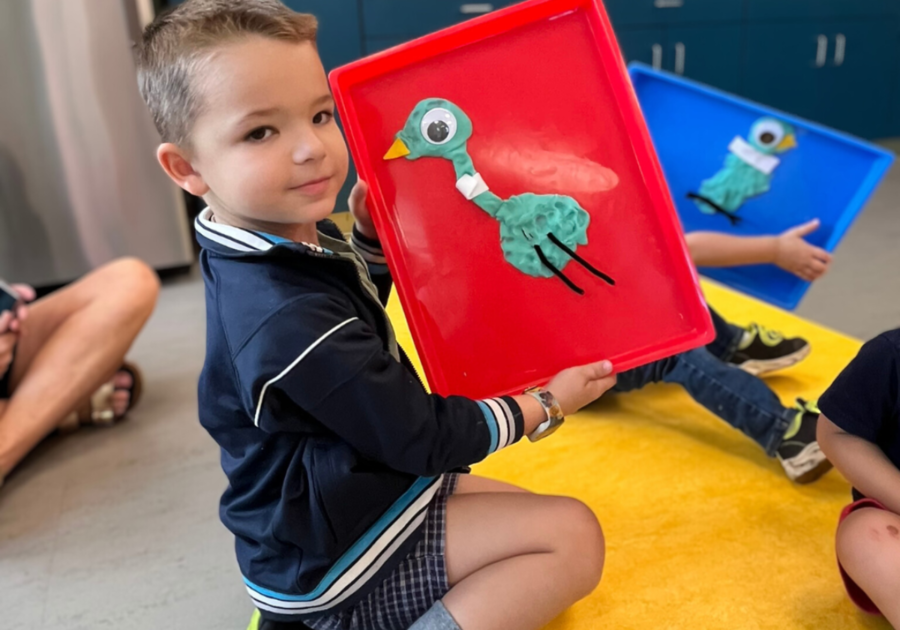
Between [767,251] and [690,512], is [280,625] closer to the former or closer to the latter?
[690,512]

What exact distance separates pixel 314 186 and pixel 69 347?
0.74 m

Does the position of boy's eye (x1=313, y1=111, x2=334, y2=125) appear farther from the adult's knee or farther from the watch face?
the adult's knee

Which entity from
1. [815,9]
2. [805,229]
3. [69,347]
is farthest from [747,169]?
[815,9]

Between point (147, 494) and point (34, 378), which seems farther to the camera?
point (34, 378)

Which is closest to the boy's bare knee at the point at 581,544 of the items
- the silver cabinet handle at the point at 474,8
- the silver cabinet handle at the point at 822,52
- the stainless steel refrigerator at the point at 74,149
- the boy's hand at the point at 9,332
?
the boy's hand at the point at 9,332

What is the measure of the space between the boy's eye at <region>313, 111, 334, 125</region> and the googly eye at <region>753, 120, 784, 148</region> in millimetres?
799

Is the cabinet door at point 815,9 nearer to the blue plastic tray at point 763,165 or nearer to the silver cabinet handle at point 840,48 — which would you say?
the silver cabinet handle at point 840,48

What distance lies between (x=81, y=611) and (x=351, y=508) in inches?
15.7

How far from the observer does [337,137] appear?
62 cm

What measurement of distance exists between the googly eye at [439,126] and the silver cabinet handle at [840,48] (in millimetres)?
2920

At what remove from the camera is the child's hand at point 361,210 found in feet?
2.35

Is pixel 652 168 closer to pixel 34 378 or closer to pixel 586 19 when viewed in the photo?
pixel 586 19

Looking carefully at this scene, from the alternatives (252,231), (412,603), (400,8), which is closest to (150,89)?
(252,231)

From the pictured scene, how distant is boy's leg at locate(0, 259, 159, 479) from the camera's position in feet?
3.63
